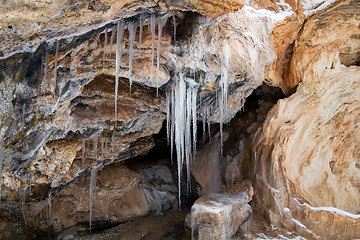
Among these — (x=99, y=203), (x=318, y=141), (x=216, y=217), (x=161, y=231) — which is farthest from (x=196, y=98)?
(x=99, y=203)

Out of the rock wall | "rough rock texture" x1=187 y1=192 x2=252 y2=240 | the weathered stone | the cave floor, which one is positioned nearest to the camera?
the rock wall

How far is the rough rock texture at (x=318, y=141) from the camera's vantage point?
5539 mm

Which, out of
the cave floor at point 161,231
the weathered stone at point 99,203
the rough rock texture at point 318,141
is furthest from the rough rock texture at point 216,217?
the weathered stone at point 99,203

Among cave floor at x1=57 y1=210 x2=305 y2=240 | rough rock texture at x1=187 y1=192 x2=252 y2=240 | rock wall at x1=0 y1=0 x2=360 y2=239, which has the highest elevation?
rock wall at x1=0 y1=0 x2=360 y2=239

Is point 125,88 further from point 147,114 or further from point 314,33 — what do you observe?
point 314,33

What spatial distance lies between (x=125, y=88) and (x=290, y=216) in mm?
3975

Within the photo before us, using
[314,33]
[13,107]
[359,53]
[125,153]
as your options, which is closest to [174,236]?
[125,153]

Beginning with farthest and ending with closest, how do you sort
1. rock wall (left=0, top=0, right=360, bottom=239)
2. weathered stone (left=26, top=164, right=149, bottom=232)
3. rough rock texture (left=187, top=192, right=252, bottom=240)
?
1. weathered stone (left=26, top=164, right=149, bottom=232)
2. rough rock texture (left=187, top=192, right=252, bottom=240)
3. rock wall (left=0, top=0, right=360, bottom=239)

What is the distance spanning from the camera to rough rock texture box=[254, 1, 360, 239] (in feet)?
18.2

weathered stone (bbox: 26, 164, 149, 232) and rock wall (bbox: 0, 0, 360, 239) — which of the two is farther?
weathered stone (bbox: 26, 164, 149, 232)

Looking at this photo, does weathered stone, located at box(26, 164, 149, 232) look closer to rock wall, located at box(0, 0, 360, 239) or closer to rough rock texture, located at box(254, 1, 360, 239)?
rock wall, located at box(0, 0, 360, 239)

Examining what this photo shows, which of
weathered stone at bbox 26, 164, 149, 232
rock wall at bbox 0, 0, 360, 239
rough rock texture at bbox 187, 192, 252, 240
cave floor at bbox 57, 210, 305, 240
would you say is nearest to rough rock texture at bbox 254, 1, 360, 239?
rock wall at bbox 0, 0, 360, 239

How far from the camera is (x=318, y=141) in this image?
20.0 feet

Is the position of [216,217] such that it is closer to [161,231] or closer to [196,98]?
[161,231]
